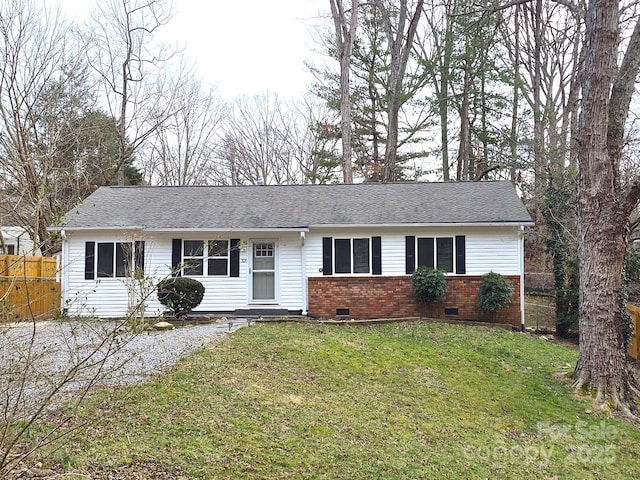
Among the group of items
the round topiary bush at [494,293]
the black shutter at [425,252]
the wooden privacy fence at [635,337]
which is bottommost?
the wooden privacy fence at [635,337]

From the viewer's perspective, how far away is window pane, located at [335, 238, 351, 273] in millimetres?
13867

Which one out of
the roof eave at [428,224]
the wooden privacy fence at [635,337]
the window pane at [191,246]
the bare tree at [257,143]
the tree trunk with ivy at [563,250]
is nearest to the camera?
the wooden privacy fence at [635,337]

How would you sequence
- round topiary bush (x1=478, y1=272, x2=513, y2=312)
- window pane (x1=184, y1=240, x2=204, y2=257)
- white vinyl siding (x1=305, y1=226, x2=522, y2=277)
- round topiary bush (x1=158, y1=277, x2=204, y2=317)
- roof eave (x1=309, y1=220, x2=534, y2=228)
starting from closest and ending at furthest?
1. round topiary bush (x1=158, y1=277, x2=204, y2=317)
2. round topiary bush (x1=478, y1=272, x2=513, y2=312)
3. roof eave (x1=309, y1=220, x2=534, y2=228)
4. white vinyl siding (x1=305, y1=226, x2=522, y2=277)
5. window pane (x1=184, y1=240, x2=204, y2=257)

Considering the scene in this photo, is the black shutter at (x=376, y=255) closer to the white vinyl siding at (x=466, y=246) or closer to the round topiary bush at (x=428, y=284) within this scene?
the white vinyl siding at (x=466, y=246)

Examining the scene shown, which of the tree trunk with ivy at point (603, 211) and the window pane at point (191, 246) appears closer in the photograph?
the tree trunk with ivy at point (603, 211)

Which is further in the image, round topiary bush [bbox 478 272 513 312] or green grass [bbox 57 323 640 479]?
round topiary bush [bbox 478 272 513 312]

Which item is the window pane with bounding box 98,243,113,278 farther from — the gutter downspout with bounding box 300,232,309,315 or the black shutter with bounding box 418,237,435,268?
the black shutter with bounding box 418,237,435,268

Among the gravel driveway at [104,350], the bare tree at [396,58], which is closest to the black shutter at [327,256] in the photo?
the gravel driveway at [104,350]

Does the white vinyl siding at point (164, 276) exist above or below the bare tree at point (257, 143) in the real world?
below

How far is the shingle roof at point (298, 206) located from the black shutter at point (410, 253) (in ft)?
1.82

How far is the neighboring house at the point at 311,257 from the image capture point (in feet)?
44.5

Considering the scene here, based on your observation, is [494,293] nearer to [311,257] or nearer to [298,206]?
[311,257]

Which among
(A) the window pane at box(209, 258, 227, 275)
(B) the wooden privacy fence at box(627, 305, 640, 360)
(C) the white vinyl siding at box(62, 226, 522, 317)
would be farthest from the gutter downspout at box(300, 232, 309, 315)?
(B) the wooden privacy fence at box(627, 305, 640, 360)

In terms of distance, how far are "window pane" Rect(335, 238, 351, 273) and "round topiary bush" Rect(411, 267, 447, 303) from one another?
1853 mm
